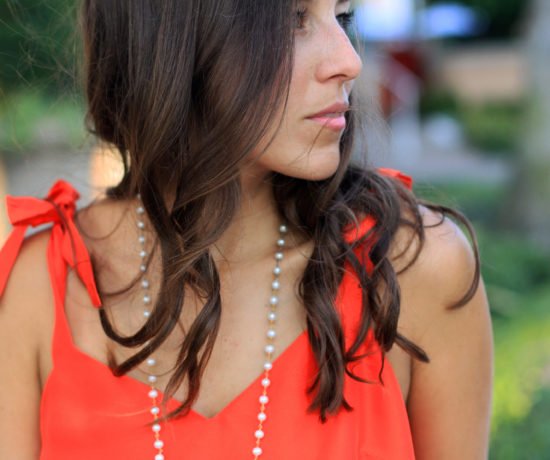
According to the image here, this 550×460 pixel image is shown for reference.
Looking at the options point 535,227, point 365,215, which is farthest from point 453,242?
point 535,227

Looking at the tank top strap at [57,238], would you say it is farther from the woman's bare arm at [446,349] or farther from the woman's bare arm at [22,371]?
the woman's bare arm at [446,349]

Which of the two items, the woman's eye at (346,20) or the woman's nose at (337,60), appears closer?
the woman's nose at (337,60)

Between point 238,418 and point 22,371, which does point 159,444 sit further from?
point 22,371

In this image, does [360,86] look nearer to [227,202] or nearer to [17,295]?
[227,202]

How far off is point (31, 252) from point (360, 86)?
2.99ft

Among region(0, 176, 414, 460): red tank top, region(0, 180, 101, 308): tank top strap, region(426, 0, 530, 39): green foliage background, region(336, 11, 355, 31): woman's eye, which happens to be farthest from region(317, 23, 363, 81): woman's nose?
region(426, 0, 530, 39): green foliage background

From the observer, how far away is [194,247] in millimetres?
2037

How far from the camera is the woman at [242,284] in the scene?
1.93 meters

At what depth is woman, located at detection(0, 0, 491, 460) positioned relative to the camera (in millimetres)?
1931

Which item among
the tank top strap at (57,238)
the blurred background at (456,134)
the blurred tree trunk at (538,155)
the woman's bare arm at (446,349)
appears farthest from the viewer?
the blurred tree trunk at (538,155)

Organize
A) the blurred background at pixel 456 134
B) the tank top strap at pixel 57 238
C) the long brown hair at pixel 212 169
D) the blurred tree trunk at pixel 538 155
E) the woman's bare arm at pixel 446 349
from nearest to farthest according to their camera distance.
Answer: the long brown hair at pixel 212 169, the woman's bare arm at pixel 446 349, the tank top strap at pixel 57 238, the blurred background at pixel 456 134, the blurred tree trunk at pixel 538 155

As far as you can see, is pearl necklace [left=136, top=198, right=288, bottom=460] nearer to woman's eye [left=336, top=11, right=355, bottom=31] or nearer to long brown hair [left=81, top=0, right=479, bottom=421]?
long brown hair [left=81, top=0, right=479, bottom=421]

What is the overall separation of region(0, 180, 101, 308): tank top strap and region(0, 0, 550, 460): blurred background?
21 cm

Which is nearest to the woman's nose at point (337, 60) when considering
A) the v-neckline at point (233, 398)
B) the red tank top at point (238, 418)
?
the red tank top at point (238, 418)
